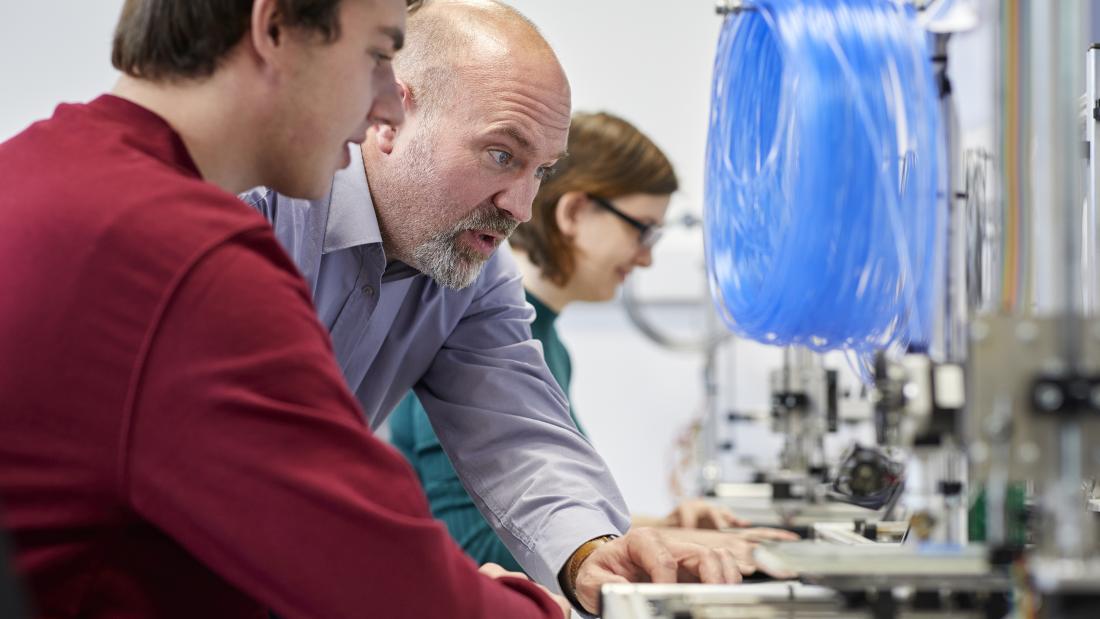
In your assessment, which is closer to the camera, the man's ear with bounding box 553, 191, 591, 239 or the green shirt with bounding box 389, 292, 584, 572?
the green shirt with bounding box 389, 292, 584, 572

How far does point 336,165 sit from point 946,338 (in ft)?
1.83

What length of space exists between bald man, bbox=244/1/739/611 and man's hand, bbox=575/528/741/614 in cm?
12

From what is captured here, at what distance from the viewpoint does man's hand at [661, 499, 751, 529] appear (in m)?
2.04

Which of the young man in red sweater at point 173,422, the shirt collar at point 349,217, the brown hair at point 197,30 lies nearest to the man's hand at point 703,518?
the shirt collar at point 349,217

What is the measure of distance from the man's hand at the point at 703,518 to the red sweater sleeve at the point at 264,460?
1258 millimetres

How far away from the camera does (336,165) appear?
1.06 m

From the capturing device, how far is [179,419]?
2.57 feet

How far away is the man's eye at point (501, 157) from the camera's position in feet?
5.09

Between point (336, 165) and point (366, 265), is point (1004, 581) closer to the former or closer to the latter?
point (336, 165)

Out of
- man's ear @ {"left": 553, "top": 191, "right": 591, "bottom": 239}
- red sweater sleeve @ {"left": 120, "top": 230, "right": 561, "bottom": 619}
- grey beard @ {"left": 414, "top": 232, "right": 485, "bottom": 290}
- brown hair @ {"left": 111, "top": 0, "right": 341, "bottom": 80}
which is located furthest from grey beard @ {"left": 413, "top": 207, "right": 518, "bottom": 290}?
man's ear @ {"left": 553, "top": 191, "right": 591, "bottom": 239}

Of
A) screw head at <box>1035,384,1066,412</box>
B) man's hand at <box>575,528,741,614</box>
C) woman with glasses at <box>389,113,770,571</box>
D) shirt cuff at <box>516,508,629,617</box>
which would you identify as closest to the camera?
screw head at <box>1035,384,1066,412</box>

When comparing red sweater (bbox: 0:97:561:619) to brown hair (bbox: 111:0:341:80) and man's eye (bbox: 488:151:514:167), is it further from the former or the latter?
man's eye (bbox: 488:151:514:167)

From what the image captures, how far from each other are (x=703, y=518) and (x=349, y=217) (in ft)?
2.91

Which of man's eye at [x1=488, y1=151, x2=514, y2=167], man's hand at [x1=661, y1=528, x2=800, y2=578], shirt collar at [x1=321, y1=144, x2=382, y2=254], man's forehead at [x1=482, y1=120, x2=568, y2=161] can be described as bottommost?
man's hand at [x1=661, y1=528, x2=800, y2=578]
